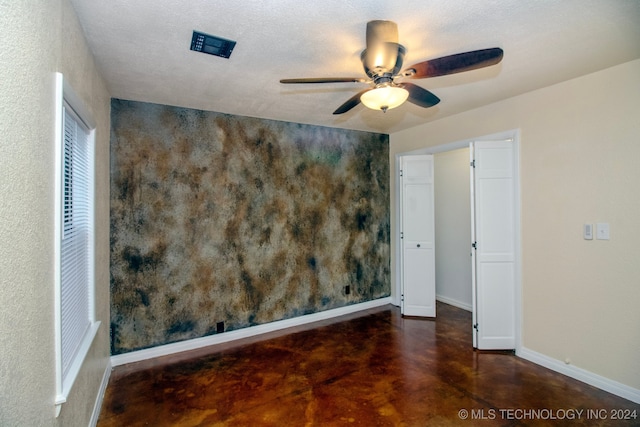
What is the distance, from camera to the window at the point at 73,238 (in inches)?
55.7

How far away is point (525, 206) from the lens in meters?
3.16

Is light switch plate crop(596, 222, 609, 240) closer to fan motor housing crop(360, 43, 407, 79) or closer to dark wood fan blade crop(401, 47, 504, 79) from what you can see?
dark wood fan blade crop(401, 47, 504, 79)

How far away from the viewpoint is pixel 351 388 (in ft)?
8.60

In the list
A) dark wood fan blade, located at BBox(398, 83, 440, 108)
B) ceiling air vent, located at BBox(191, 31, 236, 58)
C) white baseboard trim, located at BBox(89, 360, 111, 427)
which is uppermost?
ceiling air vent, located at BBox(191, 31, 236, 58)

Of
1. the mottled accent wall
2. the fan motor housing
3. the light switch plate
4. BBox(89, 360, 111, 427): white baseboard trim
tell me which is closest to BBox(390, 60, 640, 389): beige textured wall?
the light switch plate

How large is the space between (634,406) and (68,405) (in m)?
3.81

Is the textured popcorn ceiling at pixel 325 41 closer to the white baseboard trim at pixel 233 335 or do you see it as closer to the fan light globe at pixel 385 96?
the fan light globe at pixel 385 96

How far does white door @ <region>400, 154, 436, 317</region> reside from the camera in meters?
4.32

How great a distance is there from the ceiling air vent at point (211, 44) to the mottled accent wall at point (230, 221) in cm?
139

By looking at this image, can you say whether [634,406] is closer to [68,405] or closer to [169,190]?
[68,405]

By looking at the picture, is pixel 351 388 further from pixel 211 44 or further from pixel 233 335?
pixel 211 44

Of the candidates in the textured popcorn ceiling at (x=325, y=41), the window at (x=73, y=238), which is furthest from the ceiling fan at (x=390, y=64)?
the window at (x=73, y=238)

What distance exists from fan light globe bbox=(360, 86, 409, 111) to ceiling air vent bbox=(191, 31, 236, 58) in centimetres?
100

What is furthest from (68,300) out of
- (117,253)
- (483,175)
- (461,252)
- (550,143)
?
(461,252)
